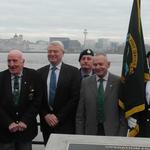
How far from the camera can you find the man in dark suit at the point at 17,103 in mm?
5883

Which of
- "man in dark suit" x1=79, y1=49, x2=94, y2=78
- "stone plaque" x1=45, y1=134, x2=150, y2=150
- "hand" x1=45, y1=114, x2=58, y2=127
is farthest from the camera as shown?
"man in dark suit" x1=79, y1=49, x2=94, y2=78

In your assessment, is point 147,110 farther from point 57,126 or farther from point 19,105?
point 19,105

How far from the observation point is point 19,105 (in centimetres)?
590

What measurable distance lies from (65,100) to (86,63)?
2.95 ft

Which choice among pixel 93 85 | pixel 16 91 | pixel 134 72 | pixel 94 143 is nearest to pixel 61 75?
pixel 93 85

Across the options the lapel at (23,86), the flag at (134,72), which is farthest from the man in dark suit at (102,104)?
the lapel at (23,86)

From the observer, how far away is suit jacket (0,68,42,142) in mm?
5906

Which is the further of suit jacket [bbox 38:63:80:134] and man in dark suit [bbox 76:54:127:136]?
suit jacket [bbox 38:63:80:134]

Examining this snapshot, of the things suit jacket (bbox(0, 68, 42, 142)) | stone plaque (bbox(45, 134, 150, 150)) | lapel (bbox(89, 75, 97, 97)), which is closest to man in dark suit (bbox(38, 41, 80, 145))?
suit jacket (bbox(0, 68, 42, 142))

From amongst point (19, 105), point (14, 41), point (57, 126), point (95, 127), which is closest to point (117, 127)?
point (95, 127)

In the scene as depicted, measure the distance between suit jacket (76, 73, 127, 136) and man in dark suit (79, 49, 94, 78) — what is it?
2.93ft

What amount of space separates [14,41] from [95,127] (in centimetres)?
499

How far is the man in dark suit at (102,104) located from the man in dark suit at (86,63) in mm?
914

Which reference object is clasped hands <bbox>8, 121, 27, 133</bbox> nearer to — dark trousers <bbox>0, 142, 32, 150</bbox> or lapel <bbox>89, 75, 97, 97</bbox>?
dark trousers <bbox>0, 142, 32, 150</bbox>
